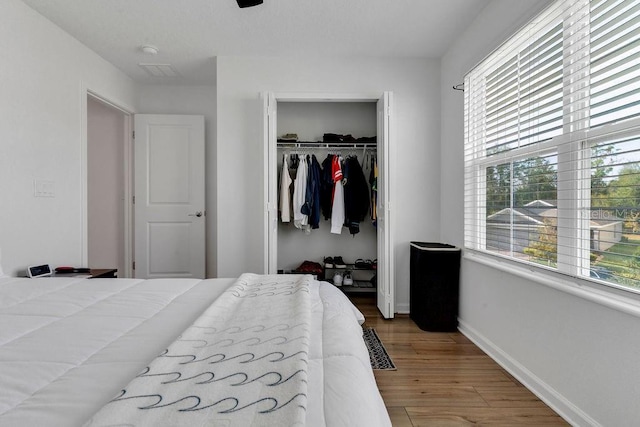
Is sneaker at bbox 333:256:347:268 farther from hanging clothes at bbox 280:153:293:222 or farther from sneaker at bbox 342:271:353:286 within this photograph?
hanging clothes at bbox 280:153:293:222

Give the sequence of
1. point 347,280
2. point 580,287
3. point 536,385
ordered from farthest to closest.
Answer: point 347,280
point 536,385
point 580,287

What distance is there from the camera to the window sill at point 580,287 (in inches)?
49.4

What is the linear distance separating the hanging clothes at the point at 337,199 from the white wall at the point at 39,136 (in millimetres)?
2216

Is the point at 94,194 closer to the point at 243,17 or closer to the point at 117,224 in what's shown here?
the point at 117,224

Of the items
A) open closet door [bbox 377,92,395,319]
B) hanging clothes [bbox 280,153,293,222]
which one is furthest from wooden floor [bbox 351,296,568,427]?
hanging clothes [bbox 280,153,293,222]

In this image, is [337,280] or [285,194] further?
[337,280]

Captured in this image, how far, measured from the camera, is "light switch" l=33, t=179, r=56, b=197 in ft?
7.55

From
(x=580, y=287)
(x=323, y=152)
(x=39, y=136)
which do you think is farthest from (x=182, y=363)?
(x=323, y=152)

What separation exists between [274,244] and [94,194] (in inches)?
→ 92.6

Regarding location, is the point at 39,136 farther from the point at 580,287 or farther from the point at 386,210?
the point at 580,287

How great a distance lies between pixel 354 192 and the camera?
3.32 m

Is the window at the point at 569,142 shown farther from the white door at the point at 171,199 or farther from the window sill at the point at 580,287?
the white door at the point at 171,199

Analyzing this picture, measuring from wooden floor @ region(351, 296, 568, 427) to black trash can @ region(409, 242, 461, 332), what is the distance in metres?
0.17

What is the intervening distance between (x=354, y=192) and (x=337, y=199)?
19 centimetres
